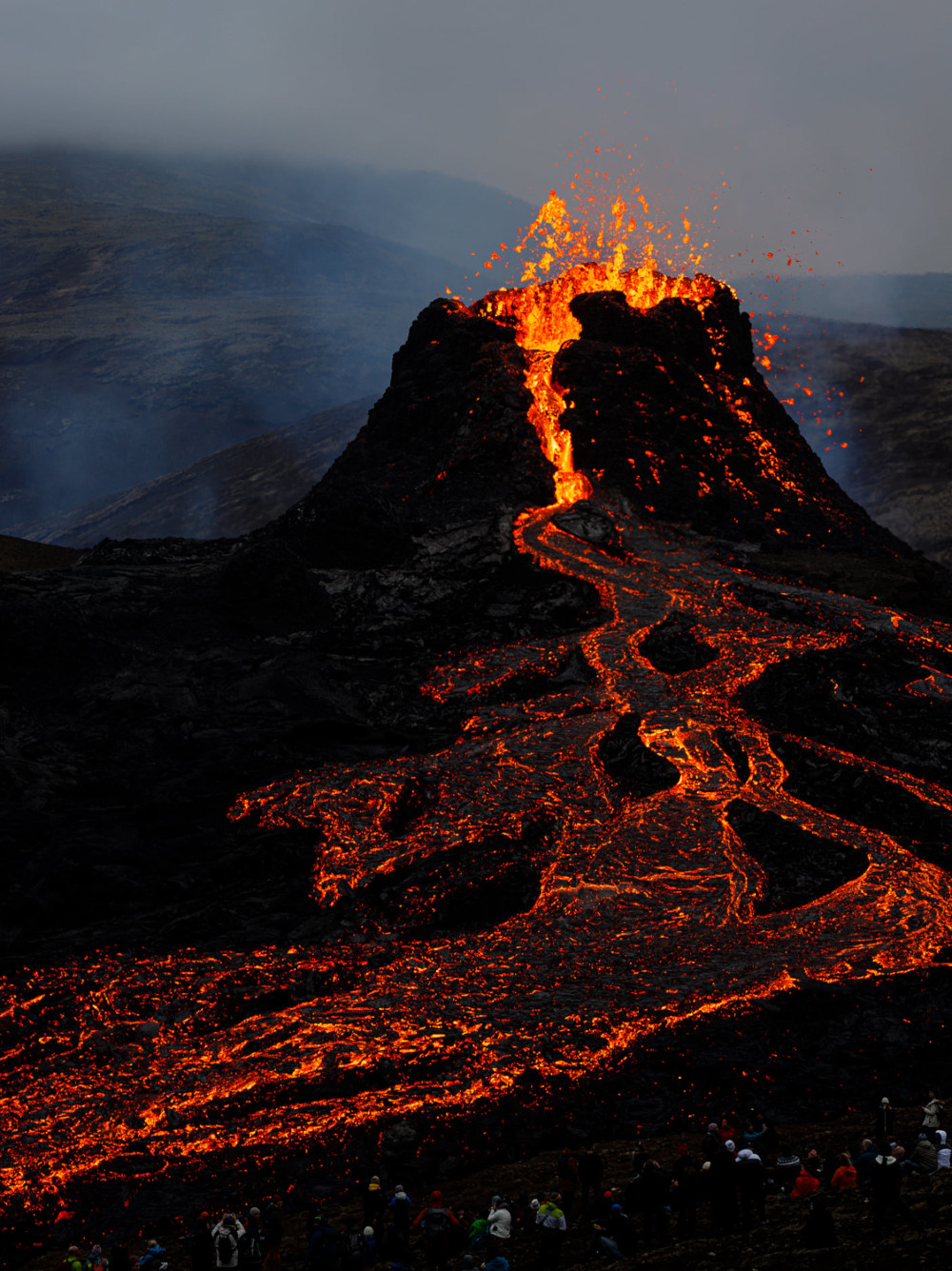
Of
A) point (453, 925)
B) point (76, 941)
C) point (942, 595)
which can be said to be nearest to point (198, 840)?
point (76, 941)

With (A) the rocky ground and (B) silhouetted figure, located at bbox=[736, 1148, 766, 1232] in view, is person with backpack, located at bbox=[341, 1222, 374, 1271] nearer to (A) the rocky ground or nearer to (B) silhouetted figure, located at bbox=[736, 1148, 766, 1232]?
(A) the rocky ground

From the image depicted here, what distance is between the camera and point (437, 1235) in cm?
1764

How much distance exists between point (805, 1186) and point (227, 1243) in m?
9.06

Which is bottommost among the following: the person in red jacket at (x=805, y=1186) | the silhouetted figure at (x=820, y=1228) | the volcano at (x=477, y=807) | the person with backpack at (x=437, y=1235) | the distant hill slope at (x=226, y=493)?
the distant hill slope at (x=226, y=493)

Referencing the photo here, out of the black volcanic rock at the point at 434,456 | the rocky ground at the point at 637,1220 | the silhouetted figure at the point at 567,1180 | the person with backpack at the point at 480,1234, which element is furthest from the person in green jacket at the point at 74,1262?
the black volcanic rock at the point at 434,456

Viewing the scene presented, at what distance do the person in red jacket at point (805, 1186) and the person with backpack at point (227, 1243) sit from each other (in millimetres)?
8733

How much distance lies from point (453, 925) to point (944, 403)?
119743 mm

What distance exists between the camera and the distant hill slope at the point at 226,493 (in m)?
141

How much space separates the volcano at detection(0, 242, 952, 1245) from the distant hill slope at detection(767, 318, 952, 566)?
1782 inches

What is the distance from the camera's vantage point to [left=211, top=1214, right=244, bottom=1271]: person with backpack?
18.8 m

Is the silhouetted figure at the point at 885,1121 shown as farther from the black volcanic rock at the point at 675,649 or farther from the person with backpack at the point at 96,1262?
the black volcanic rock at the point at 675,649

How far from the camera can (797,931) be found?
34.8 m

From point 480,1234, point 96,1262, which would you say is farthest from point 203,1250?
point 480,1234

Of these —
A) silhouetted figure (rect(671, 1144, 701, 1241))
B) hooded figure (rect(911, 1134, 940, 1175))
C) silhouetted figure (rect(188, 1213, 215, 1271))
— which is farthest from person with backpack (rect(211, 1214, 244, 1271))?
hooded figure (rect(911, 1134, 940, 1175))
